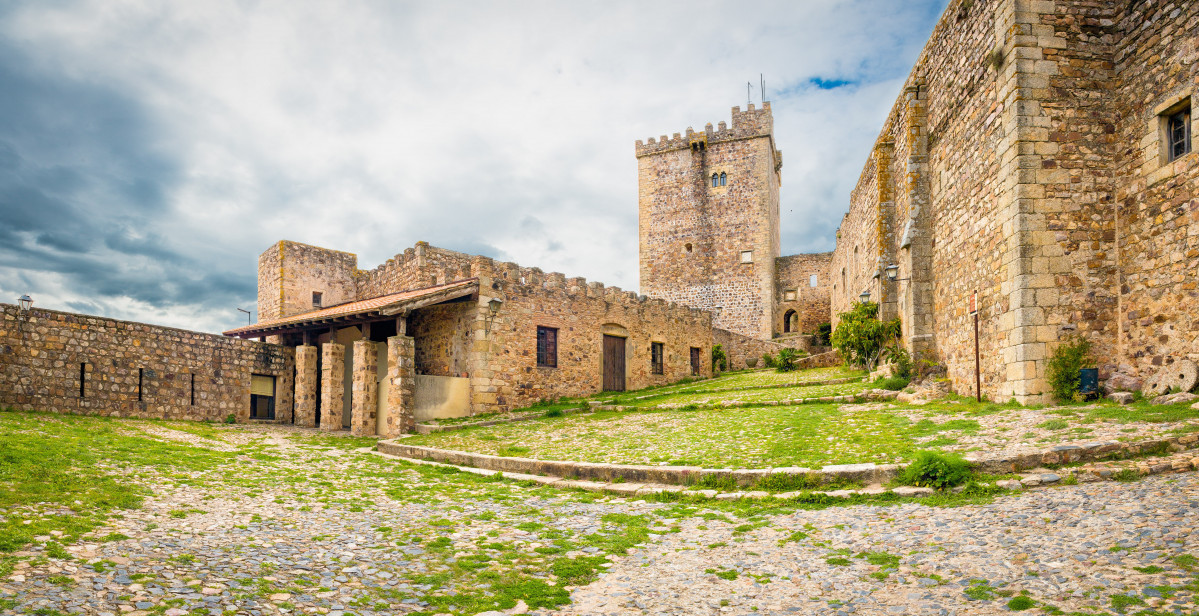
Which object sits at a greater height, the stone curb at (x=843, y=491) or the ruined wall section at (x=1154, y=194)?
the ruined wall section at (x=1154, y=194)

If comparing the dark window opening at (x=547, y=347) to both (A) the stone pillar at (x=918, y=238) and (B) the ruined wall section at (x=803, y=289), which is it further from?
(B) the ruined wall section at (x=803, y=289)

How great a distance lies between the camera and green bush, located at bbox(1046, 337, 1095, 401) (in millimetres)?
9430

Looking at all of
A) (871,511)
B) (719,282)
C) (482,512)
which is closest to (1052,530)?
(871,511)

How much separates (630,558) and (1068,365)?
7.71m

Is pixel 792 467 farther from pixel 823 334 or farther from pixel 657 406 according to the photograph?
pixel 823 334

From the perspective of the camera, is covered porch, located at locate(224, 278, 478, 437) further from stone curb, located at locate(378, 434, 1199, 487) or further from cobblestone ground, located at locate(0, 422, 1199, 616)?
cobblestone ground, located at locate(0, 422, 1199, 616)

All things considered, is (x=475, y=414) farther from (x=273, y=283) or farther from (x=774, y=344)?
(x=774, y=344)

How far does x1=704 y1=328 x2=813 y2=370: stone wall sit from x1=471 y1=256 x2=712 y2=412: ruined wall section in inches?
193

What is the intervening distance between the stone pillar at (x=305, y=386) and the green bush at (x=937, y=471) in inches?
617

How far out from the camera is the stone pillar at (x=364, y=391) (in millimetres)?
15789

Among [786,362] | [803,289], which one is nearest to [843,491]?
[786,362]

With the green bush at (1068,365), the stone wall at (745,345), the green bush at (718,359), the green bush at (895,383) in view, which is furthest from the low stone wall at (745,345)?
the green bush at (1068,365)

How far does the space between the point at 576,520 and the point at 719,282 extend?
1240 inches

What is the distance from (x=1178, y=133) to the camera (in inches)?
347
